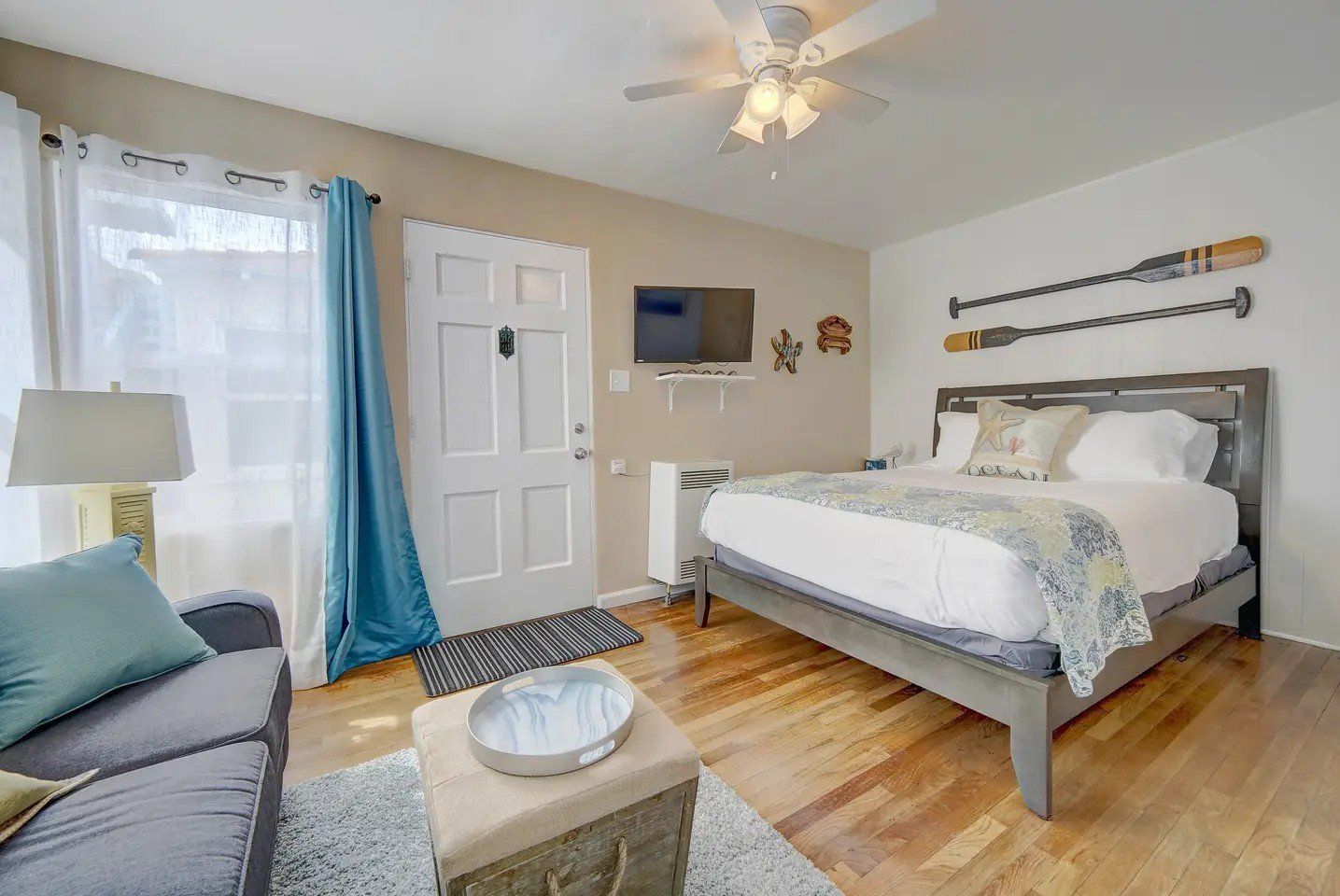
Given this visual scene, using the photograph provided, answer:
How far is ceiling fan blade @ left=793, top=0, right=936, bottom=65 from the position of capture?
154cm

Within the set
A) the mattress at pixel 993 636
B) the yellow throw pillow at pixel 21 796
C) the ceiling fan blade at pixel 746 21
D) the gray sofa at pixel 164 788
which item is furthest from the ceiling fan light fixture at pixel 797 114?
the yellow throw pillow at pixel 21 796

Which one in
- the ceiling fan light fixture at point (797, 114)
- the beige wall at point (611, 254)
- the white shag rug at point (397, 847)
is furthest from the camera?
the beige wall at point (611, 254)

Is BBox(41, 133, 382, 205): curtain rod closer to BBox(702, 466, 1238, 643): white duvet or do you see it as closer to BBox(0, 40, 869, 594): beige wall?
BBox(0, 40, 869, 594): beige wall

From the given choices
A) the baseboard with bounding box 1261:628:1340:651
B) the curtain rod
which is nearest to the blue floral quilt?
the baseboard with bounding box 1261:628:1340:651

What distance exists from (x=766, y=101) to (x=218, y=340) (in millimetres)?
2269

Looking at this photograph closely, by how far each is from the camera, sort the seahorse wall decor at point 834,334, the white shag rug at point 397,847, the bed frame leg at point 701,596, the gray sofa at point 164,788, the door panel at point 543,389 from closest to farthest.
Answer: the gray sofa at point 164,788 < the white shag rug at point 397,847 < the bed frame leg at point 701,596 < the door panel at point 543,389 < the seahorse wall decor at point 834,334

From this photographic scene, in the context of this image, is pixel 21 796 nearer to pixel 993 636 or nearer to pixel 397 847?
pixel 397 847

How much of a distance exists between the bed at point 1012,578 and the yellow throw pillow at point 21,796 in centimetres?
208

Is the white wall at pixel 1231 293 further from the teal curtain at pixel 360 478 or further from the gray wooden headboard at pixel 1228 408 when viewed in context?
the teal curtain at pixel 360 478

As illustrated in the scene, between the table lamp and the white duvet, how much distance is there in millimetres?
2153

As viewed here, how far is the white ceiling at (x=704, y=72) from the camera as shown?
6.24 ft

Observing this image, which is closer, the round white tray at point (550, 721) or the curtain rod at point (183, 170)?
the round white tray at point (550, 721)

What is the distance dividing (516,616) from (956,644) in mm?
2201

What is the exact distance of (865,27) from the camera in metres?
1.67
